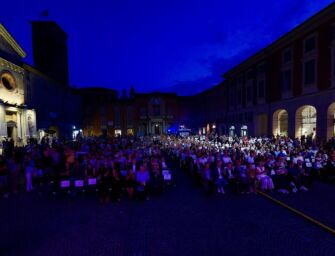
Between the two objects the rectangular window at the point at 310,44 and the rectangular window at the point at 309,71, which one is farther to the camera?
the rectangular window at the point at 309,71

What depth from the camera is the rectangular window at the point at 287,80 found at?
78.1 feet

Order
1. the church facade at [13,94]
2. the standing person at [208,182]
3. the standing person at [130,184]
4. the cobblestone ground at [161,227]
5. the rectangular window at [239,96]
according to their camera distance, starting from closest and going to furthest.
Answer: the cobblestone ground at [161,227], the standing person at [130,184], the standing person at [208,182], the church facade at [13,94], the rectangular window at [239,96]

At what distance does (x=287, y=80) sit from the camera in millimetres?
24297

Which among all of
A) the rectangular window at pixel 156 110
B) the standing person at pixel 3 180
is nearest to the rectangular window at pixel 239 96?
the rectangular window at pixel 156 110

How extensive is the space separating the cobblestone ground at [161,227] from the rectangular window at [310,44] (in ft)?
60.4

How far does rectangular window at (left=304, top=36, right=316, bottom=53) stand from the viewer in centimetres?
2007

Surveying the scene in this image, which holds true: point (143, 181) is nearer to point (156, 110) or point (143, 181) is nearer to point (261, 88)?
point (261, 88)

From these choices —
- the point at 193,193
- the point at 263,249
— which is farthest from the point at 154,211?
the point at 263,249

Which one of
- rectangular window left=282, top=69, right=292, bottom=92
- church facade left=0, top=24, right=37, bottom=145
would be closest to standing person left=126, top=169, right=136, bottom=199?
church facade left=0, top=24, right=37, bottom=145

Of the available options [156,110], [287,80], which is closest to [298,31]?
[287,80]

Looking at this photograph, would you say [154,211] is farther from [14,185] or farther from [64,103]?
[64,103]

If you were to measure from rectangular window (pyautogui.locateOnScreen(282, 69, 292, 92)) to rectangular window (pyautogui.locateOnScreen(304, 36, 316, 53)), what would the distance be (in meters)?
Answer: 3.11

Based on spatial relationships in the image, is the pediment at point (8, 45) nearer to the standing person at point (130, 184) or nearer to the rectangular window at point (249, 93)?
the standing person at point (130, 184)

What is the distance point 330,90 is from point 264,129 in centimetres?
1272
